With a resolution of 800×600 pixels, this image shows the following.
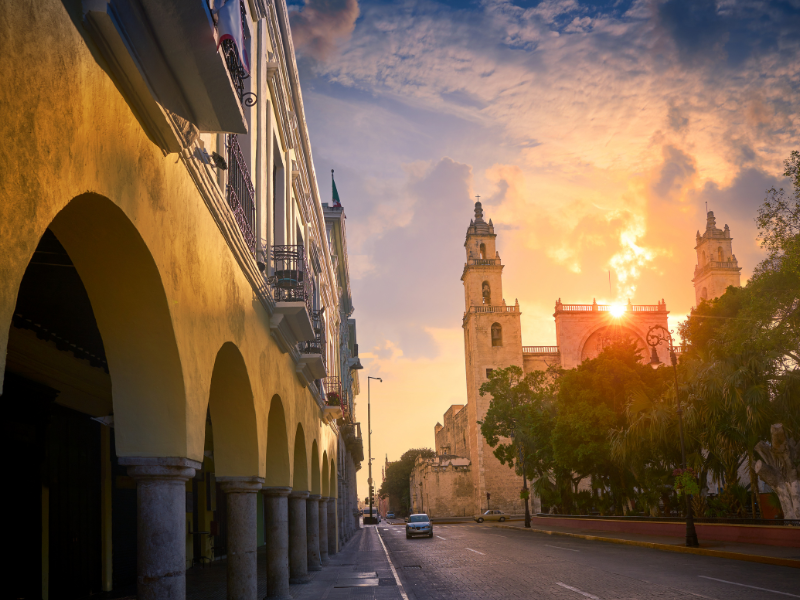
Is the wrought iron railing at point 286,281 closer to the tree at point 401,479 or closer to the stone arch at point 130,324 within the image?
the stone arch at point 130,324

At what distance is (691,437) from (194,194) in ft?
83.5

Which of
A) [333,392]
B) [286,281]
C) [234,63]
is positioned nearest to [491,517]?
[333,392]

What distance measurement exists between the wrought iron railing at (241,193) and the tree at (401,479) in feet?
384

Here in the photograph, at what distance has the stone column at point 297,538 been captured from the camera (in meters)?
17.0

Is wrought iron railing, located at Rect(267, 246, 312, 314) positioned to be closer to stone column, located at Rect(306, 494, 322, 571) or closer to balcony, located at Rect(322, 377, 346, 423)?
stone column, located at Rect(306, 494, 322, 571)

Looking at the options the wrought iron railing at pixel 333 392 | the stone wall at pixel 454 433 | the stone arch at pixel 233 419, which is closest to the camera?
the stone arch at pixel 233 419

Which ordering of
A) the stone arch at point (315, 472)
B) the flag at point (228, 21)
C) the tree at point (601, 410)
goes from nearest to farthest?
the flag at point (228, 21) < the stone arch at point (315, 472) < the tree at point (601, 410)

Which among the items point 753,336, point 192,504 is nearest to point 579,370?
point 753,336

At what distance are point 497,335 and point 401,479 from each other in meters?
61.4

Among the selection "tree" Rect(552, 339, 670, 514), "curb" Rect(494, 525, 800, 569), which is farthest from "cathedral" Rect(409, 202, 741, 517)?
"curb" Rect(494, 525, 800, 569)

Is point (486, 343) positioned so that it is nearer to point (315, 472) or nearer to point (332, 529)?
point (332, 529)

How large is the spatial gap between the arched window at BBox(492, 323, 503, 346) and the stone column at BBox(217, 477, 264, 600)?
6420 cm

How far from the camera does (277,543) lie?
1298 cm

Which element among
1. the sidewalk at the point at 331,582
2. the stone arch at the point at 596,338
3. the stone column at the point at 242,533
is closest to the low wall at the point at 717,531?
the sidewalk at the point at 331,582
